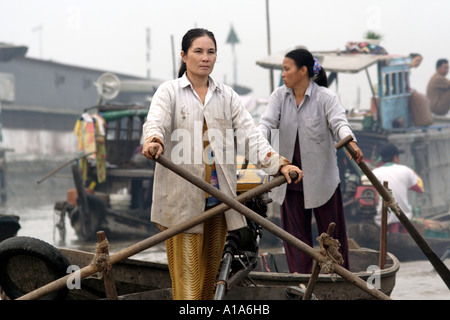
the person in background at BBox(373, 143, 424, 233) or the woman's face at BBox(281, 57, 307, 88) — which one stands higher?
the woman's face at BBox(281, 57, 307, 88)

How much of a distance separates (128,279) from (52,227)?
11592 millimetres

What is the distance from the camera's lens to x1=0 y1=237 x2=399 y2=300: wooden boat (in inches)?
144

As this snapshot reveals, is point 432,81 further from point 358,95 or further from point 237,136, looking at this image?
point 358,95

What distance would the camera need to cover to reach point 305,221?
191 inches

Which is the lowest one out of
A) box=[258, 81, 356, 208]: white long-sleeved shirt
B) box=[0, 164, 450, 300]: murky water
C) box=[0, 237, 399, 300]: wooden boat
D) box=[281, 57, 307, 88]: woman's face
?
box=[0, 164, 450, 300]: murky water

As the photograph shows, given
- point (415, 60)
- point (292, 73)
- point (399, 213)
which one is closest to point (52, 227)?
point (415, 60)

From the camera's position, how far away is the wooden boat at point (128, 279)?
12.0ft

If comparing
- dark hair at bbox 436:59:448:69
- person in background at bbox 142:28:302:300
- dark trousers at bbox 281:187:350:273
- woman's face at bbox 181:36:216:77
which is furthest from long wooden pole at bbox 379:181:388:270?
dark hair at bbox 436:59:448:69

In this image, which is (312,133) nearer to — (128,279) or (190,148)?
(190,148)

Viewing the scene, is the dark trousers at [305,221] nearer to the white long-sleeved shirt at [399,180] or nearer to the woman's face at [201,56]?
the woman's face at [201,56]

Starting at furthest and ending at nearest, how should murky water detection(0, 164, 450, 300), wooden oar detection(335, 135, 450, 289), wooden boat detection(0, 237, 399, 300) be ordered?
murky water detection(0, 164, 450, 300) < wooden oar detection(335, 135, 450, 289) < wooden boat detection(0, 237, 399, 300)

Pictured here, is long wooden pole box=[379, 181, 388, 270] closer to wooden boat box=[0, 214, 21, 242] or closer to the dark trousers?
the dark trousers

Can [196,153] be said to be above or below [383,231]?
above

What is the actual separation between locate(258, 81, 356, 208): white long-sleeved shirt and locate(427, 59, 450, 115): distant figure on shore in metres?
9.18
